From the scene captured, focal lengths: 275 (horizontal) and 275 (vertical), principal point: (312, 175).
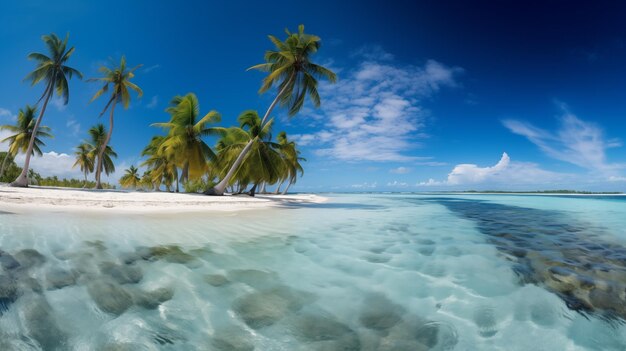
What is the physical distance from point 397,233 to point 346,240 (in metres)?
1.78

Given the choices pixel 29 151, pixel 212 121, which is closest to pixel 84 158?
pixel 29 151

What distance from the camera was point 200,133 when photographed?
835 inches

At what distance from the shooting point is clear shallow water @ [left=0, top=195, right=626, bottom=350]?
1936 millimetres

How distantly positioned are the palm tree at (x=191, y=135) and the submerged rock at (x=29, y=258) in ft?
57.8

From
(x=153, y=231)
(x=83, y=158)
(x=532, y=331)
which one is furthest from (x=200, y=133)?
(x=83, y=158)

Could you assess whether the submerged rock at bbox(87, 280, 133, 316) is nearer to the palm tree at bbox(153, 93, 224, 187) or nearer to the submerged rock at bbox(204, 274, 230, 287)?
the submerged rock at bbox(204, 274, 230, 287)

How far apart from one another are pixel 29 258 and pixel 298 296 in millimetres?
3529

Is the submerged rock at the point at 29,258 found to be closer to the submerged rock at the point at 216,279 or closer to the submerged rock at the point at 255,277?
the submerged rock at the point at 216,279

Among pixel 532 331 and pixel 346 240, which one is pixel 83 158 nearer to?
pixel 346 240

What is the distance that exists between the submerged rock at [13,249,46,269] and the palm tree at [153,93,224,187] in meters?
17.6

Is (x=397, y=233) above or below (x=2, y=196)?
below

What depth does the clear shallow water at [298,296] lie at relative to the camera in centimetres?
194

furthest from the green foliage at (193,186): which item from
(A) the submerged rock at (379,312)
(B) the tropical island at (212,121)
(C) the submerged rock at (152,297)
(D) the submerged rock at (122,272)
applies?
(A) the submerged rock at (379,312)

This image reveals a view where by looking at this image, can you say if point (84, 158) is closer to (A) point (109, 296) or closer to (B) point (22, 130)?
(B) point (22, 130)
